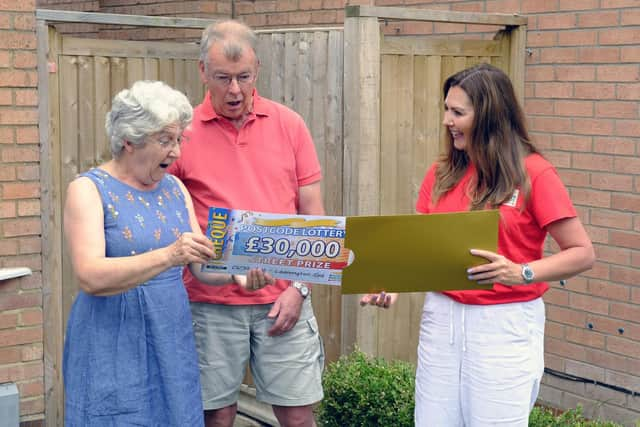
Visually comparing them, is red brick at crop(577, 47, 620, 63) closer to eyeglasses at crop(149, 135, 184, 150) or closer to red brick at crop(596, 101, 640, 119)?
red brick at crop(596, 101, 640, 119)

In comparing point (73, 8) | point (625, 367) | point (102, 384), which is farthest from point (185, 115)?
point (73, 8)

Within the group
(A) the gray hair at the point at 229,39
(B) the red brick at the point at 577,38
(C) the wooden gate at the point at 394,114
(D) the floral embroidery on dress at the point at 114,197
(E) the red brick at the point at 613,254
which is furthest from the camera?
(B) the red brick at the point at 577,38

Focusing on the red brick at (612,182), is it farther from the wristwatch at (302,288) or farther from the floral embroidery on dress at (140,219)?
the floral embroidery on dress at (140,219)

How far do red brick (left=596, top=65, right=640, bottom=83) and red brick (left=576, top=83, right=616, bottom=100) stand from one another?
4 centimetres

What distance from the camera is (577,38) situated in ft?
18.4

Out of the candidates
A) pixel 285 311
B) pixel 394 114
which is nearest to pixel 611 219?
pixel 394 114

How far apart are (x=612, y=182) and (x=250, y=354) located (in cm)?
257

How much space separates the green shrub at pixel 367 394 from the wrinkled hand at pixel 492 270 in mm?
1543

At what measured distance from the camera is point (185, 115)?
333cm

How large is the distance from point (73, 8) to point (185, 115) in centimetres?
663

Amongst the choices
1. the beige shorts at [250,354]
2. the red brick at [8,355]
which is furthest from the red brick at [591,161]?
the red brick at [8,355]

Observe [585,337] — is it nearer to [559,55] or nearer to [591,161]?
[591,161]

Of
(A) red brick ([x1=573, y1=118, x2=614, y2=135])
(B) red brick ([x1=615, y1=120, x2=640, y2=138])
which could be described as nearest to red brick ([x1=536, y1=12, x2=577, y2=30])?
(A) red brick ([x1=573, y1=118, x2=614, y2=135])

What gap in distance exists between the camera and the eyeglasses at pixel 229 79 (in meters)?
3.69
